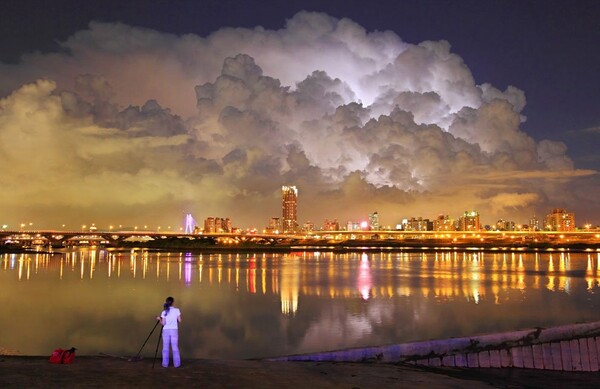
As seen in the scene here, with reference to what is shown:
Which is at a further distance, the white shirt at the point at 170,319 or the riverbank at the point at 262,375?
the white shirt at the point at 170,319

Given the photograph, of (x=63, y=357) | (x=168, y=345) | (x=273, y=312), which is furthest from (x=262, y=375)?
(x=273, y=312)

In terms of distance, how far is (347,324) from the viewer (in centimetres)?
3080

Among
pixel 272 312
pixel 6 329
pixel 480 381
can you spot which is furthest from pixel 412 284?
pixel 480 381

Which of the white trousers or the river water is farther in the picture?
the river water

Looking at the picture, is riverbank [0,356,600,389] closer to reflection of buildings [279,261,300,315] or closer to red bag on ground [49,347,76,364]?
red bag on ground [49,347,76,364]

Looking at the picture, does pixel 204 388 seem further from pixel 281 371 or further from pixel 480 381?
pixel 480 381

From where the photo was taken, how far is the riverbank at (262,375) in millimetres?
12891

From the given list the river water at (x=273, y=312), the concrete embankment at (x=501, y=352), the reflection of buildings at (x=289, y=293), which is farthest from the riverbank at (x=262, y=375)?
the reflection of buildings at (x=289, y=293)

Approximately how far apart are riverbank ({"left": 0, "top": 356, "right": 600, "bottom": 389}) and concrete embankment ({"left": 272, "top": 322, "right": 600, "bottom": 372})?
0.52m

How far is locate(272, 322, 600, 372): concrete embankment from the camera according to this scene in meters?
17.2

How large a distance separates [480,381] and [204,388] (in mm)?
7605

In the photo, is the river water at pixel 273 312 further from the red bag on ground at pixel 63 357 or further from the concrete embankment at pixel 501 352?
the concrete embankment at pixel 501 352

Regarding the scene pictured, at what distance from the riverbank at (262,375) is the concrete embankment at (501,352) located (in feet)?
1.71

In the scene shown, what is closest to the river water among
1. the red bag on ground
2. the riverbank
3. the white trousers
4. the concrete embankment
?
the red bag on ground
